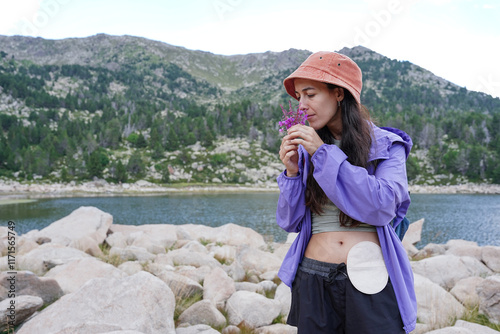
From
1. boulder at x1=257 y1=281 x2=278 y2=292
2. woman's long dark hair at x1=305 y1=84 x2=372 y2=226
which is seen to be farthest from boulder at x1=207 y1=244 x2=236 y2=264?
woman's long dark hair at x1=305 y1=84 x2=372 y2=226

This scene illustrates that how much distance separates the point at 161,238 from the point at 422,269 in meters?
7.14

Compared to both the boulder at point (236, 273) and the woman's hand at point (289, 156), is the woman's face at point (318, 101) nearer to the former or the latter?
the woman's hand at point (289, 156)

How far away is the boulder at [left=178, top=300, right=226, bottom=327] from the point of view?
4.10 metres

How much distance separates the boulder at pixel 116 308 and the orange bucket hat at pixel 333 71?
287cm

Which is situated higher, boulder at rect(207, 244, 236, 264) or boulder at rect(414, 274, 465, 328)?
boulder at rect(414, 274, 465, 328)

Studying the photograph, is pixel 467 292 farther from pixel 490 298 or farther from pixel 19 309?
pixel 19 309

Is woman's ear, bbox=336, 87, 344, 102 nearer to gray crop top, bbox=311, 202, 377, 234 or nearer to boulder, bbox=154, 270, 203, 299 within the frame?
gray crop top, bbox=311, 202, 377, 234

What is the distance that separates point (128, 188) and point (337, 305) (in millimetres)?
61038

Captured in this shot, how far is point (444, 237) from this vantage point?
18.5 metres

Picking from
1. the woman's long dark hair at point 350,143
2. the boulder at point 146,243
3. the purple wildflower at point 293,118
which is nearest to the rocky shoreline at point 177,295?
the boulder at point 146,243

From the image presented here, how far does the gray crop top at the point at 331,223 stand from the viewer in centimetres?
176

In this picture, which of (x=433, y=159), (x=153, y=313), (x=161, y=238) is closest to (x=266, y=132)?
(x=433, y=159)

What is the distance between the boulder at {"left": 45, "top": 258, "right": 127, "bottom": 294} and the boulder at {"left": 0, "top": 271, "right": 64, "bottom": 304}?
0.49m

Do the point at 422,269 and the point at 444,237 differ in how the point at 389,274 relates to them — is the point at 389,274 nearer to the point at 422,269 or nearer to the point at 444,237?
the point at 422,269
